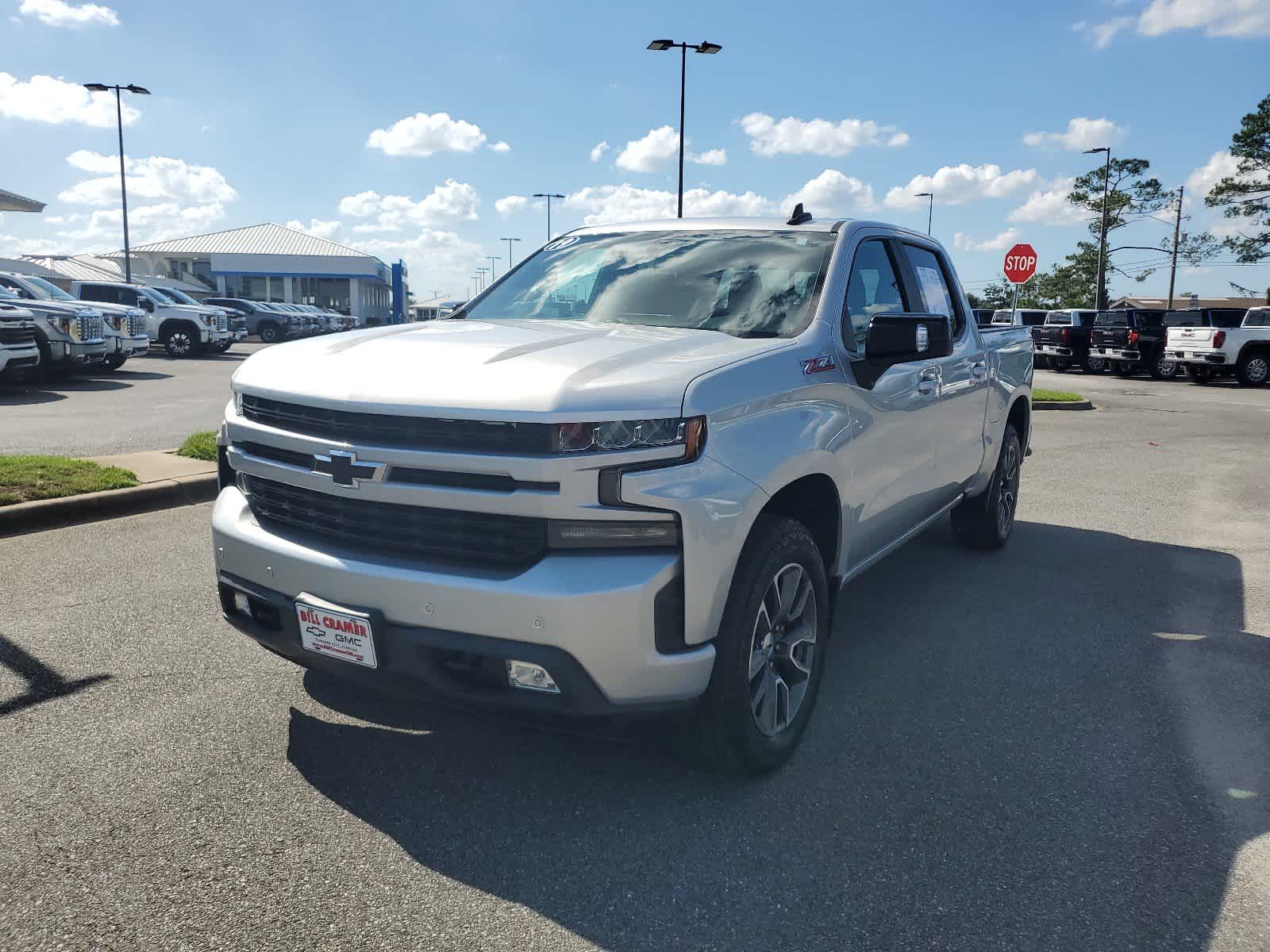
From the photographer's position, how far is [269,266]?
237 ft

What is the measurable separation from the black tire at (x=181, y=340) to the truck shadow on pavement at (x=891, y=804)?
23.7 m

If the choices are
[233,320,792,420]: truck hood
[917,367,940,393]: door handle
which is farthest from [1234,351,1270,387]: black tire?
[233,320,792,420]: truck hood

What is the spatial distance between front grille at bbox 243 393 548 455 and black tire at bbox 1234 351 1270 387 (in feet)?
86.2

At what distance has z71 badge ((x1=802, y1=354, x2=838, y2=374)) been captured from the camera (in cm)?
338

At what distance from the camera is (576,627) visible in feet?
8.54

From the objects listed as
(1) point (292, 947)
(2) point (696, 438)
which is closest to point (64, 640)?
(1) point (292, 947)

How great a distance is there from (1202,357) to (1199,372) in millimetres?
1194

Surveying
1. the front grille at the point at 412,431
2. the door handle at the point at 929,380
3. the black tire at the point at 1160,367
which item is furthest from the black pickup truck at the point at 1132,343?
the front grille at the point at 412,431

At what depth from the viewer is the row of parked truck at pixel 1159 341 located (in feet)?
78.9

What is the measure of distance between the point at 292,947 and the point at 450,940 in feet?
1.23

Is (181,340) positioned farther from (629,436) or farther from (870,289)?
(629,436)

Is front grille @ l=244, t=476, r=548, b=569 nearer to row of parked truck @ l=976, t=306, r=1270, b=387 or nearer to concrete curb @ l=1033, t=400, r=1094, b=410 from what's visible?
concrete curb @ l=1033, t=400, r=1094, b=410

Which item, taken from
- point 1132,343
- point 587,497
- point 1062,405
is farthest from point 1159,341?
point 587,497

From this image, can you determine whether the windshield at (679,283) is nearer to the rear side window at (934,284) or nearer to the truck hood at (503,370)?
the truck hood at (503,370)
